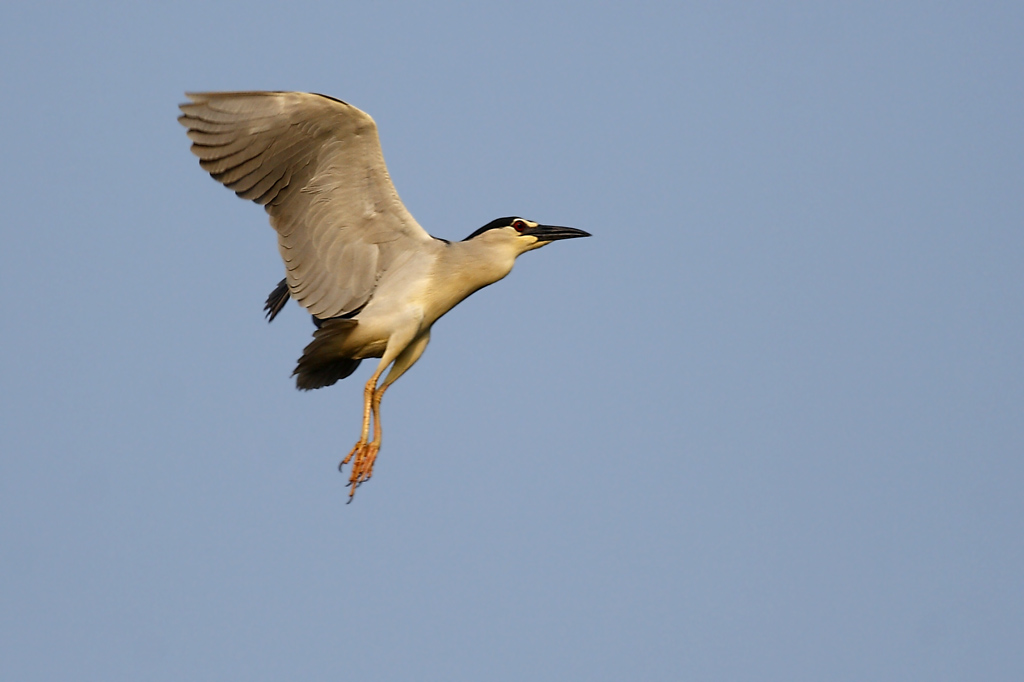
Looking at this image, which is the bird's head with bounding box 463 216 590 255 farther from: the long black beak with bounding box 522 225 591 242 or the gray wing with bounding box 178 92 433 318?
the gray wing with bounding box 178 92 433 318

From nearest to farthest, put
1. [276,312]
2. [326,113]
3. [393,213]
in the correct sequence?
[326,113] → [393,213] → [276,312]

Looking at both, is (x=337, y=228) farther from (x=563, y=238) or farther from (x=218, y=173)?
(x=563, y=238)

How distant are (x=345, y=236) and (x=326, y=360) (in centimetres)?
130

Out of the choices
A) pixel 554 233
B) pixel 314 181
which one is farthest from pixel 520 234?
pixel 314 181

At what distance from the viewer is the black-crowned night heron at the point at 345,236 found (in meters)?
11.1

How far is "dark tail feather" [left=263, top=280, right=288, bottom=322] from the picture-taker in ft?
45.1

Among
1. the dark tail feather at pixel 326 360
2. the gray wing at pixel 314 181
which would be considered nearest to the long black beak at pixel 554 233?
the gray wing at pixel 314 181

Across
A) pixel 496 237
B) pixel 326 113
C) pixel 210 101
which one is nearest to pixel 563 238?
pixel 496 237

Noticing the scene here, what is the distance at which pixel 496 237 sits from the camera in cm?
1240

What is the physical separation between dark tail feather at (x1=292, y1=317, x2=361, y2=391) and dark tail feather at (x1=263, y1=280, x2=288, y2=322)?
1637mm

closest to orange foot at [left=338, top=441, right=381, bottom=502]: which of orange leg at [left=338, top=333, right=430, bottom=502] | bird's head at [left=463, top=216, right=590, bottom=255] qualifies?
orange leg at [left=338, top=333, right=430, bottom=502]

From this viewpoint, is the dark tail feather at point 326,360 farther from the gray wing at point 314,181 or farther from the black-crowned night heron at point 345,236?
the gray wing at point 314,181

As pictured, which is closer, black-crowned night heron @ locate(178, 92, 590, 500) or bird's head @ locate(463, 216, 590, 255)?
black-crowned night heron @ locate(178, 92, 590, 500)

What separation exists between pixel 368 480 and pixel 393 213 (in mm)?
2670
